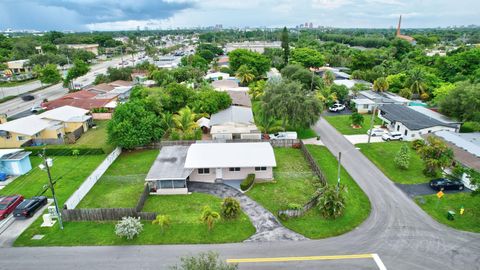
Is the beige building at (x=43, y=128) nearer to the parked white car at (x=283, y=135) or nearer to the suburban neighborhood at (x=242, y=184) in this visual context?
A: the suburban neighborhood at (x=242, y=184)

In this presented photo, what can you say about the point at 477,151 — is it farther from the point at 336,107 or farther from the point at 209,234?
the point at 209,234

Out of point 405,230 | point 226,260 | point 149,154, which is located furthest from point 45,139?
point 405,230

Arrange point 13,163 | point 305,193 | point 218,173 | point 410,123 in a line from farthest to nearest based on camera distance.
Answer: point 410,123
point 13,163
point 218,173
point 305,193

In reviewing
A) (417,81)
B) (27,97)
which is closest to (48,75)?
(27,97)

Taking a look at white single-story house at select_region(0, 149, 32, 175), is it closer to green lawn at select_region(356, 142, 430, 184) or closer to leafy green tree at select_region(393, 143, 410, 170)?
green lawn at select_region(356, 142, 430, 184)

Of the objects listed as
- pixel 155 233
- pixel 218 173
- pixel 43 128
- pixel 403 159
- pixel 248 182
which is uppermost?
pixel 43 128

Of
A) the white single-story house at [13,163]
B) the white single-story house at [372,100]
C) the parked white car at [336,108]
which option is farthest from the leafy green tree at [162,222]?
the white single-story house at [372,100]

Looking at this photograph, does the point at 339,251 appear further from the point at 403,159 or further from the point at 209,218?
the point at 403,159
